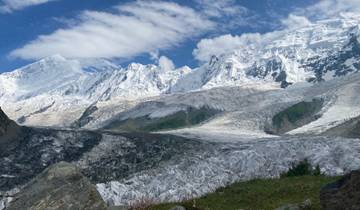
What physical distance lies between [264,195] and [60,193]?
15889 mm

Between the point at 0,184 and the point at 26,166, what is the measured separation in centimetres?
995

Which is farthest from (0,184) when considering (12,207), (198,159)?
(12,207)

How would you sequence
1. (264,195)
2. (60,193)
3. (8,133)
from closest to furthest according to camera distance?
(60,193), (264,195), (8,133)

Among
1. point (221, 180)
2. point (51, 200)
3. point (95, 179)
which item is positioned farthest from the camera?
point (95, 179)

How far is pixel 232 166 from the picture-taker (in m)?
116

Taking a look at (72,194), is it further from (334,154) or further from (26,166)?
(26,166)

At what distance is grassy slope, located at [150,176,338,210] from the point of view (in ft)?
110

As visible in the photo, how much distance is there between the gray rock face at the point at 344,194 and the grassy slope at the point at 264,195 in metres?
6.67

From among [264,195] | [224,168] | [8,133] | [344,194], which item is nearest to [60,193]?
[344,194]

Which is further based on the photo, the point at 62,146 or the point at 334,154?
the point at 62,146

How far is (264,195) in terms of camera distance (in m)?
36.6

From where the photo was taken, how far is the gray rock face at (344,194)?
21.7m

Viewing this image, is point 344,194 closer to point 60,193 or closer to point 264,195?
point 60,193

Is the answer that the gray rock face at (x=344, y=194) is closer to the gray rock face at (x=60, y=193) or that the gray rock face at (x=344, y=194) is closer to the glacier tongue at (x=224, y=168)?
the gray rock face at (x=60, y=193)
